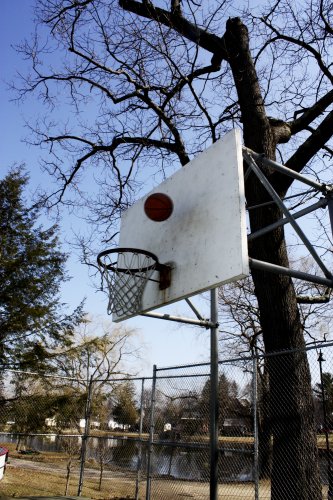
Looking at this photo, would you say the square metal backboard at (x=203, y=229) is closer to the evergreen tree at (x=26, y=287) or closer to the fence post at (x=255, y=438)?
the fence post at (x=255, y=438)

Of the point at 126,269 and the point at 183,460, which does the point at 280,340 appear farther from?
the point at 183,460

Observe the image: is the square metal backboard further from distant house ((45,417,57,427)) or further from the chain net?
distant house ((45,417,57,427))

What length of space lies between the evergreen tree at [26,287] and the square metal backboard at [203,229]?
36.7ft

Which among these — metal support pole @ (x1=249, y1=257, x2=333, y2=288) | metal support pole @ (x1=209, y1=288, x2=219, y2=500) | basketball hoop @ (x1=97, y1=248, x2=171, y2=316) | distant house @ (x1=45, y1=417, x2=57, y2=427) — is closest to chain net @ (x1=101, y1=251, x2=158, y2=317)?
basketball hoop @ (x1=97, y1=248, x2=171, y2=316)

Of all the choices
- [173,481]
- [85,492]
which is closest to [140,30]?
[173,481]

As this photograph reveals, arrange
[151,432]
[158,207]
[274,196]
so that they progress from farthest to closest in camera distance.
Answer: [151,432], [158,207], [274,196]

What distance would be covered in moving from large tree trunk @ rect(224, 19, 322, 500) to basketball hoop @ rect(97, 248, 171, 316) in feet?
7.51

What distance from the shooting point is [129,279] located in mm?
5480

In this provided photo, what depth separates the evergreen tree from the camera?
51.5 feet

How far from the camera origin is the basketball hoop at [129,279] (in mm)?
5246

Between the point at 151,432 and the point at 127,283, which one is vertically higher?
the point at 127,283

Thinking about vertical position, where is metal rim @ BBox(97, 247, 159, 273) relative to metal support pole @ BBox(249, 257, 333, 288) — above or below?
above

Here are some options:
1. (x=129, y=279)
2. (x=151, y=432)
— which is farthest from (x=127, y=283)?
(x=151, y=432)

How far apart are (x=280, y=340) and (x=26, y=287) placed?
471 inches
